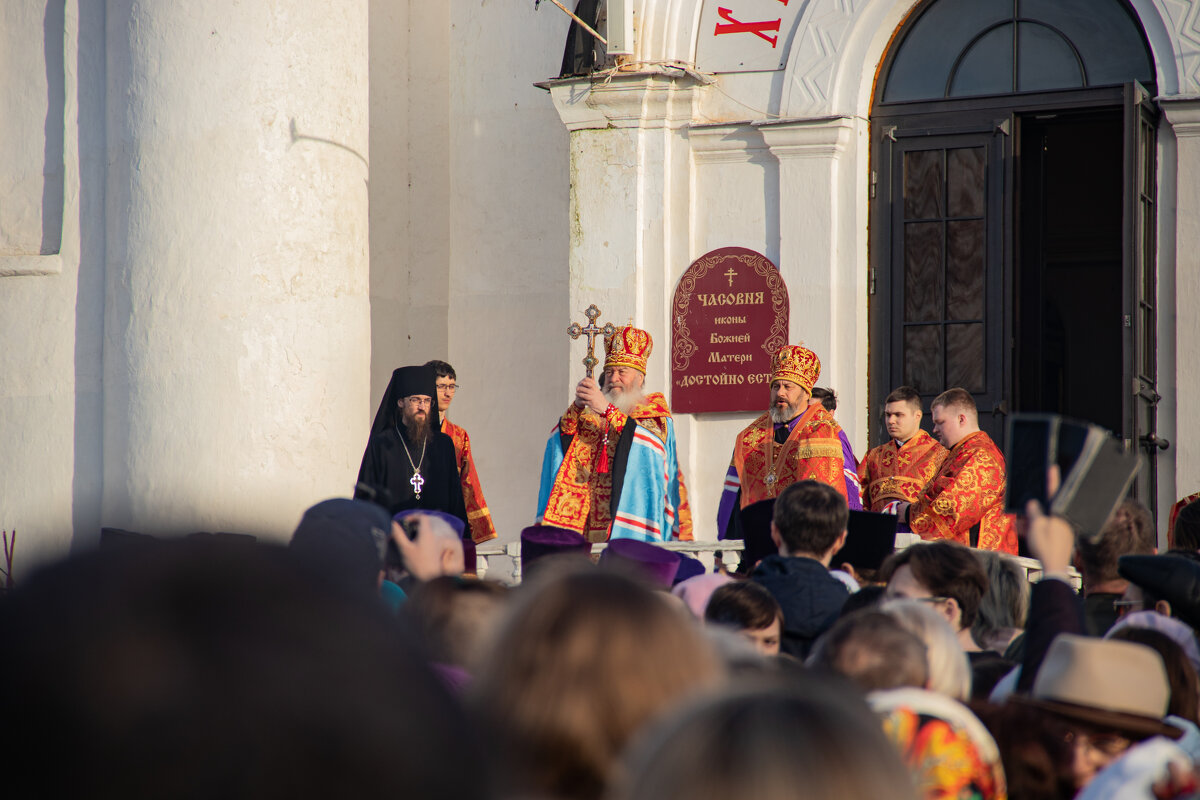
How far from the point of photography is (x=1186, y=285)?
8.51 meters

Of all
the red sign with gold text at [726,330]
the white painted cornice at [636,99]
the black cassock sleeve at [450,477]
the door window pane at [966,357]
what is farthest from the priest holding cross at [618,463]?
the door window pane at [966,357]

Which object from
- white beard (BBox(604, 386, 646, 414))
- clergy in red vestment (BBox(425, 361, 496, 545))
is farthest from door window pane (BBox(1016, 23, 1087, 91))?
clergy in red vestment (BBox(425, 361, 496, 545))

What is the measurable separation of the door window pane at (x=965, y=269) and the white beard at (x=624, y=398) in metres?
2.10

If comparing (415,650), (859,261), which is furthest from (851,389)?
(415,650)

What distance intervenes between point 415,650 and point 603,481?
765cm

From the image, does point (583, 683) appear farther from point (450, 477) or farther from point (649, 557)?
point (450, 477)

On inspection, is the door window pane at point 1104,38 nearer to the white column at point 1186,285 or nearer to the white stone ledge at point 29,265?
the white column at point 1186,285

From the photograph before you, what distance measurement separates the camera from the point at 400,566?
4516mm

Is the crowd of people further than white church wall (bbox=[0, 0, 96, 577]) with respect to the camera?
No

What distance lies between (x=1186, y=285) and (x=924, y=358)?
5.09 ft

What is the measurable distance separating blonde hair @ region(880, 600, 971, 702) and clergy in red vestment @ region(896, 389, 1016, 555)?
4769 mm

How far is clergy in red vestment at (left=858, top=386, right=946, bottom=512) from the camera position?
828 centimetres

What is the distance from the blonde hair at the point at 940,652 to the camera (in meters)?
2.94

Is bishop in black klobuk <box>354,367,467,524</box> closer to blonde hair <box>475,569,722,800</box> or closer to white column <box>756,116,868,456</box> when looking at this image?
white column <box>756,116,868,456</box>
